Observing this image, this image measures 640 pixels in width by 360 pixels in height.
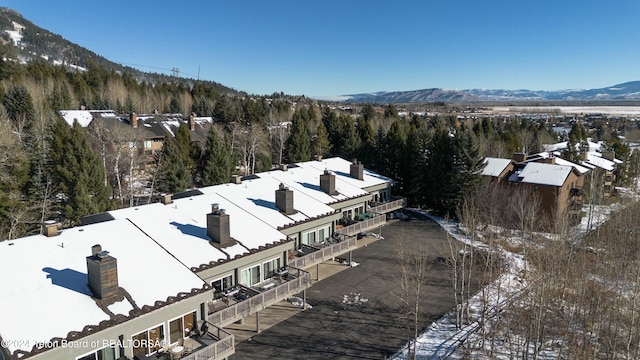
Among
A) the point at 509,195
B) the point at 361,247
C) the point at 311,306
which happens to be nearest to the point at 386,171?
the point at 509,195

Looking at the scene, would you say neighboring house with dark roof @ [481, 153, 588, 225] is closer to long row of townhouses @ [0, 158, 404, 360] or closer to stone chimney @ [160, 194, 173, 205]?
long row of townhouses @ [0, 158, 404, 360]

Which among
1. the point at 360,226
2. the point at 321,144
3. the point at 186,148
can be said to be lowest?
the point at 360,226

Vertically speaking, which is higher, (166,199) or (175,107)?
(175,107)

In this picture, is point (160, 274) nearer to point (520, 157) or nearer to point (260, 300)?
point (260, 300)

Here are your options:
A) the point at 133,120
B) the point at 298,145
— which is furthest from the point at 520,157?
the point at 133,120

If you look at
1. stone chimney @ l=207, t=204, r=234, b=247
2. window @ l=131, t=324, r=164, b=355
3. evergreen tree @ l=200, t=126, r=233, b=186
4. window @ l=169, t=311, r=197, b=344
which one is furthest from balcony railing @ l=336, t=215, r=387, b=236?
evergreen tree @ l=200, t=126, r=233, b=186
